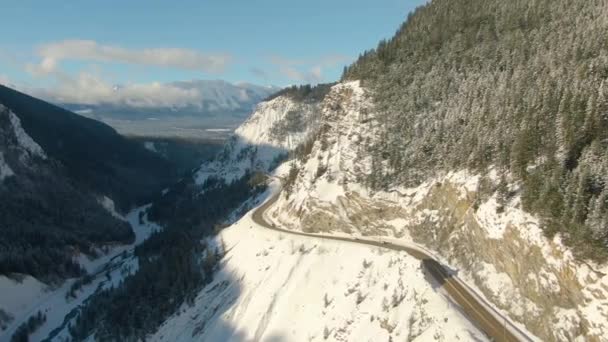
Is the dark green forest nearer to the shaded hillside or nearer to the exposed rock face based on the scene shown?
the exposed rock face

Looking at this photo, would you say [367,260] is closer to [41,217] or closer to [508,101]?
[508,101]

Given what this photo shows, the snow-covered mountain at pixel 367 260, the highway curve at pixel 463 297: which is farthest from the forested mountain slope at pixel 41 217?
the highway curve at pixel 463 297

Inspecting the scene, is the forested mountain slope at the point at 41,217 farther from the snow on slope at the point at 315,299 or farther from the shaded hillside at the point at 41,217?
the snow on slope at the point at 315,299

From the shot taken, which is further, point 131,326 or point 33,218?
point 33,218

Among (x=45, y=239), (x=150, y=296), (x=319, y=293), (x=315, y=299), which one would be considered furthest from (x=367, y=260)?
(x=45, y=239)

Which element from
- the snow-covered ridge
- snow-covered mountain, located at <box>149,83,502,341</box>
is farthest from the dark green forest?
the snow-covered ridge

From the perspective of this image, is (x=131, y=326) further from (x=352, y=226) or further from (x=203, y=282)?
(x=352, y=226)

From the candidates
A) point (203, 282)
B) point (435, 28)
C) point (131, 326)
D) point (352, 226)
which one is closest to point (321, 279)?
point (352, 226)
